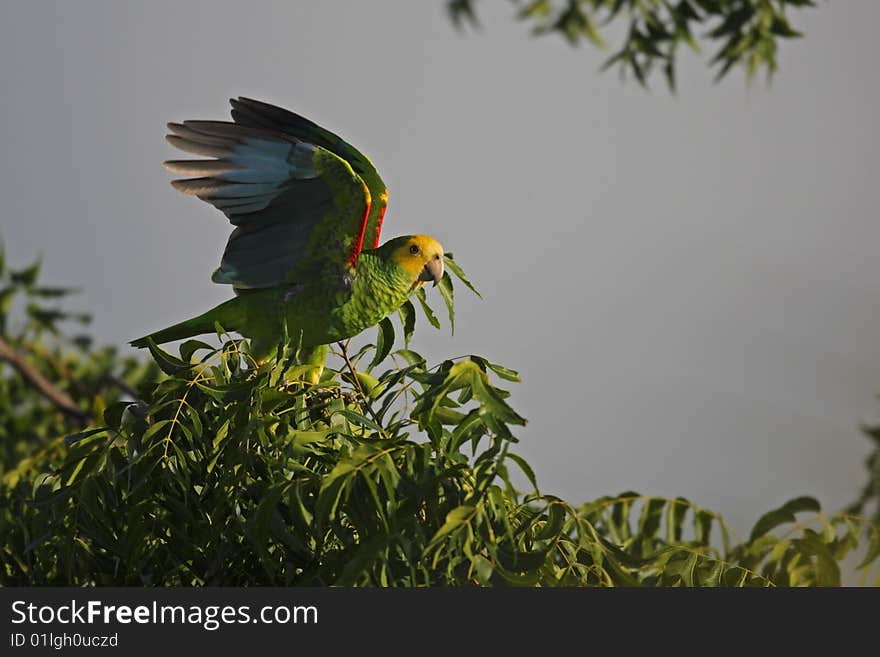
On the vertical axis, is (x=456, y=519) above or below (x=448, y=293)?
below

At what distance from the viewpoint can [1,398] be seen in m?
2.16

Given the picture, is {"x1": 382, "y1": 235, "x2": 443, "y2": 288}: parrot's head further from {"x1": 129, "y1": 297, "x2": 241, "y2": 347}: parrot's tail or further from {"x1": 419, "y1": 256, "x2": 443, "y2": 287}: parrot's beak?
{"x1": 129, "y1": 297, "x2": 241, "y2": 347}: parrot's tail

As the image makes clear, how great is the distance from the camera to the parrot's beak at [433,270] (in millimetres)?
1026

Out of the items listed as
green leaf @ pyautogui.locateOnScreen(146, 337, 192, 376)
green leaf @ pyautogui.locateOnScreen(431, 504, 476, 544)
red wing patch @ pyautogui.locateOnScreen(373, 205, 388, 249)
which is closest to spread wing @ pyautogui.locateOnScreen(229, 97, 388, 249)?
red wing patch @ pyautogui.locateOnScreen(373, 205, 388, 249)

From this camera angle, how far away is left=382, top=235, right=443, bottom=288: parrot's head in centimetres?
102

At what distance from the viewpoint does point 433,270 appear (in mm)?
1026

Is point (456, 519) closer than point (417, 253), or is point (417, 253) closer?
point (456, 519)

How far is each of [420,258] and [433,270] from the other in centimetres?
2

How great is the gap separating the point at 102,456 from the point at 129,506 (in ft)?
0.17

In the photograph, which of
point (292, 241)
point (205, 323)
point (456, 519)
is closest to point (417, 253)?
A: point (292, 241)

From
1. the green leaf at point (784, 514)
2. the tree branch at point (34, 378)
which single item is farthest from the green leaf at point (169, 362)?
the tree branch at point (34, 378)

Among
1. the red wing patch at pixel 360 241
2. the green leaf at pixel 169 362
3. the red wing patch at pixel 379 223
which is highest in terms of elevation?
the red wing patch at pixel 379 223

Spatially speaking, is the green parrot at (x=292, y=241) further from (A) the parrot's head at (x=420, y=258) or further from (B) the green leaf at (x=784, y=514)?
(B) the green leaf at (x=784, y=514)

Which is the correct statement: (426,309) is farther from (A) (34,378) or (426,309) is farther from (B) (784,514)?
(A) (34,378)
